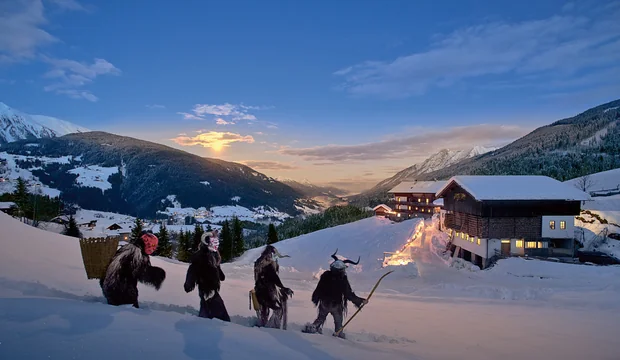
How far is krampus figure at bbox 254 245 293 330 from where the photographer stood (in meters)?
7.58

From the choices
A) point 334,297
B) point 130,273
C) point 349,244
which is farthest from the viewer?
point 349,244

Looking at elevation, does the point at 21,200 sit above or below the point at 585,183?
below

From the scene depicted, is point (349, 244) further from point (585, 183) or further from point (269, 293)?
point (585, 183)

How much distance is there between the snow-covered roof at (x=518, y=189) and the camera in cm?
2886

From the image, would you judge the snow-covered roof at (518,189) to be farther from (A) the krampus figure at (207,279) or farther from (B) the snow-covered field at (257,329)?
(A) the krampus figure at (207,279)

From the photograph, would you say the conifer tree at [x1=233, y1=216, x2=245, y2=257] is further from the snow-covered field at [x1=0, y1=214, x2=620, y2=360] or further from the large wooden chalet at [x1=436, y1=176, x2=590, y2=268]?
the snow-covered field at [x1=0, y1=214, x2=620, y2=360]

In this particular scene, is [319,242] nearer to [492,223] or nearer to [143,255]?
[492,223]

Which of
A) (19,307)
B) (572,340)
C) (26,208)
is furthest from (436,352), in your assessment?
(26,208)

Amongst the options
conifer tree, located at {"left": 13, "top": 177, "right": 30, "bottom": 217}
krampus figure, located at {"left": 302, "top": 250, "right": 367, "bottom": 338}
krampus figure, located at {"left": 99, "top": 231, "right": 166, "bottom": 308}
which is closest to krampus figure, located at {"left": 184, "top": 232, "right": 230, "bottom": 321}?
krampus figure, located at {"left": 99, "top": 231, "right": 166, "bottom": 308}

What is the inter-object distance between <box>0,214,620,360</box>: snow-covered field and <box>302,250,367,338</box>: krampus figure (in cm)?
47

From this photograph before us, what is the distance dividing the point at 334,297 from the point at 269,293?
4.88 feet

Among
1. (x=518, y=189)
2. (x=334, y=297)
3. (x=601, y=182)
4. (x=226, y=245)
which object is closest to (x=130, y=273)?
(x=334, y=297)

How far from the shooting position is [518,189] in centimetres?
3012

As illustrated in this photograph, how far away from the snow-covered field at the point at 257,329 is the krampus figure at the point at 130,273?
47cm
